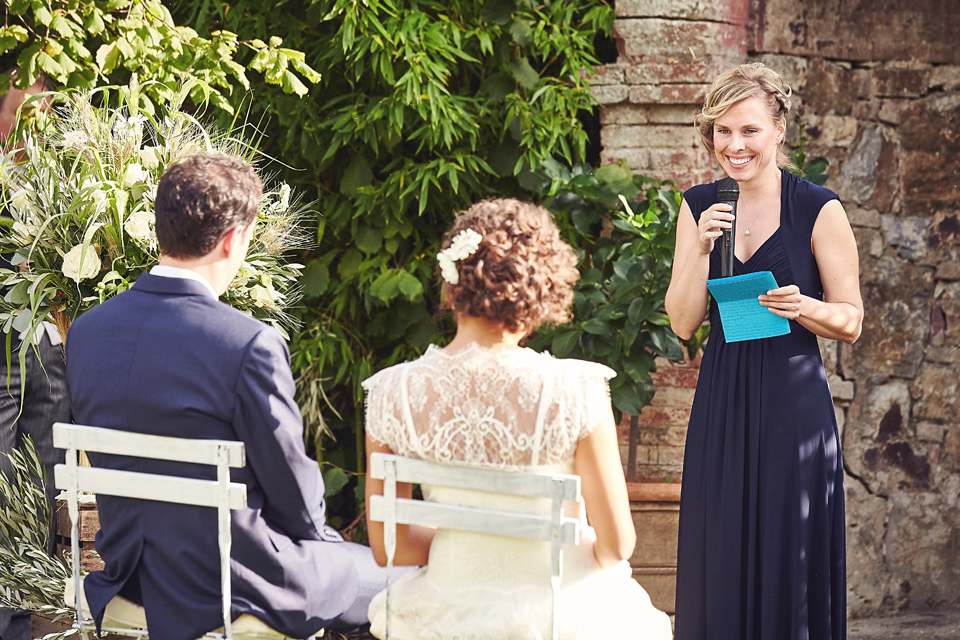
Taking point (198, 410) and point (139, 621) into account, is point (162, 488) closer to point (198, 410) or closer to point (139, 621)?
point (198, 410)

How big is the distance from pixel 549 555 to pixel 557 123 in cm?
234

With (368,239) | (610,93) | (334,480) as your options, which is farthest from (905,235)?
(334,480)

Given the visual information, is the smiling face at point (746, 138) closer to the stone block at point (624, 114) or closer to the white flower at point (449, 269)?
the white flower at point (449, 269)

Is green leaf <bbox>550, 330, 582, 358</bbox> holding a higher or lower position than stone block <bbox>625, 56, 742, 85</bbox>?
lower

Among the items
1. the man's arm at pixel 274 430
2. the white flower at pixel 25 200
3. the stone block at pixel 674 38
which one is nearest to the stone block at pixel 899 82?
the stone block at pixel 674 38

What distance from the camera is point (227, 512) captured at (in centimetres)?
189

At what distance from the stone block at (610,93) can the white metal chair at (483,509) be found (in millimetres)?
2403

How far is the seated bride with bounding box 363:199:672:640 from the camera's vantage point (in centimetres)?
187

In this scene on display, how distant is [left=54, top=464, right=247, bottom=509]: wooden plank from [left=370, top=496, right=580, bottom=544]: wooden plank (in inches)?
11.0

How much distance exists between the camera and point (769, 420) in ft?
7.97

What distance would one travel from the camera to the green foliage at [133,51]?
3.19 m

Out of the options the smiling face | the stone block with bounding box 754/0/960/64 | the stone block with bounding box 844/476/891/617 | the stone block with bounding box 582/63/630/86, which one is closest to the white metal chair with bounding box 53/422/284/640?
the smiling face

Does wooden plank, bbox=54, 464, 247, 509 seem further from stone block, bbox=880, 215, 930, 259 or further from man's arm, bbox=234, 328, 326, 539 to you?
stone block, bbox=880, 215, 930, 259

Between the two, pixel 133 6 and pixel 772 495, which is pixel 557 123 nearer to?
pixel 133 6
